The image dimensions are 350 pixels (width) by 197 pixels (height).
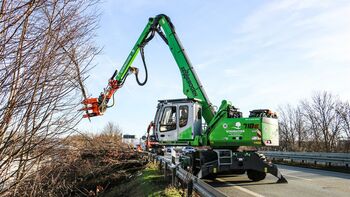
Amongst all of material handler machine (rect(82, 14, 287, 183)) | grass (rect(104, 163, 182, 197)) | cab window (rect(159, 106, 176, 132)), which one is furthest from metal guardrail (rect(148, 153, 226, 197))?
cab window (rect(159, 106, 176, 132))

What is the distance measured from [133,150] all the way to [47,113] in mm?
13671

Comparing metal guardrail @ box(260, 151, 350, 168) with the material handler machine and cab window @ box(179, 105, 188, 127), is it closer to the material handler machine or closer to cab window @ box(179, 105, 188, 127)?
the material handler machine

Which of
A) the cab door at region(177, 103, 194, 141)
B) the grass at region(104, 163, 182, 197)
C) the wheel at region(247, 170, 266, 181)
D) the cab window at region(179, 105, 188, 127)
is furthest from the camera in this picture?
the wheel at region(247, 170, 266, 181)

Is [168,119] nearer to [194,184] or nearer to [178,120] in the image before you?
[178,120]

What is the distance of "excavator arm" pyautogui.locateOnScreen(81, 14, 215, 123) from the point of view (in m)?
13.3

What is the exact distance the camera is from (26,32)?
3.58 m

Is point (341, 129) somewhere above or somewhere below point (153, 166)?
above

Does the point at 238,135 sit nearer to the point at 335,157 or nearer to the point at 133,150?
the point at 133,150

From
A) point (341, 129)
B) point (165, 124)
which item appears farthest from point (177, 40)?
point (341, 129)

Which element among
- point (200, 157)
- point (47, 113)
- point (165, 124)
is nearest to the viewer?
point (47, 113)

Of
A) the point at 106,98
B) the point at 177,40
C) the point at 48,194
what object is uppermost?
the point at 177,40

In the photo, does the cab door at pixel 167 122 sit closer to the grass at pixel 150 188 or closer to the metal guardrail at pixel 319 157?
the grass at pixel 150 188

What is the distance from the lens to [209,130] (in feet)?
41.0

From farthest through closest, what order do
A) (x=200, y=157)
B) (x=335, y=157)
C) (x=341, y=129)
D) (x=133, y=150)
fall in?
(x=341, y=129) < (x=335, y=157) < (x=133, y=150) < (x=200, y=157)
